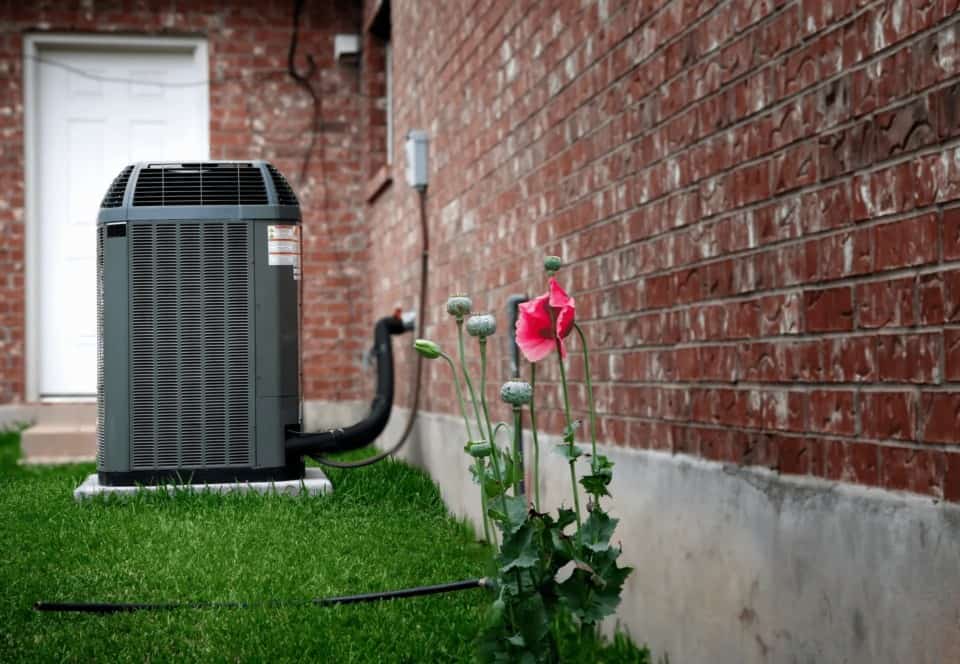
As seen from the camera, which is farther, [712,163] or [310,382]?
[310,382]

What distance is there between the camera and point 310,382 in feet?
26.1

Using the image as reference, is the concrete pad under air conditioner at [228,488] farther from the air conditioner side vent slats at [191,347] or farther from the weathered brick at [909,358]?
the weathered brick at [909,358]

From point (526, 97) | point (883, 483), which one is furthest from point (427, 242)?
point (883, 483)

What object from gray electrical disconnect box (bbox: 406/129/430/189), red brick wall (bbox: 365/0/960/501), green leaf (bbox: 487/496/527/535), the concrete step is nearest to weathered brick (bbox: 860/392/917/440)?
red brick wall (bbox: 365/0/960/501)

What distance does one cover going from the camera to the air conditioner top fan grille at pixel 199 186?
14.6 ft

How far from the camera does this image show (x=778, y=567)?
6.61 feet

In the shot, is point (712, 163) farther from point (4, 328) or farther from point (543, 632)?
point (4, 328)

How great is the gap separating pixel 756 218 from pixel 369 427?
294 cm

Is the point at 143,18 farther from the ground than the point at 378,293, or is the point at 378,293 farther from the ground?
the point at 143,18

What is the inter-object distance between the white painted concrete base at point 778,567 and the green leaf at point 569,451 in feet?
1.02

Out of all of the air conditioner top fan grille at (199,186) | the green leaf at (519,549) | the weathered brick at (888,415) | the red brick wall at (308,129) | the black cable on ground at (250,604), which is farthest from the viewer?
the red brick wall at (308,129)

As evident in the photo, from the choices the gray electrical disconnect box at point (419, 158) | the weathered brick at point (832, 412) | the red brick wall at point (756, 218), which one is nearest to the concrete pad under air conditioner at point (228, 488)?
the red brick wall at point (756, 218)

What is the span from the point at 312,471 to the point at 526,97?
188 centimetres

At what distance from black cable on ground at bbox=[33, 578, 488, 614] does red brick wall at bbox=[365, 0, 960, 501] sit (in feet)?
1.87
